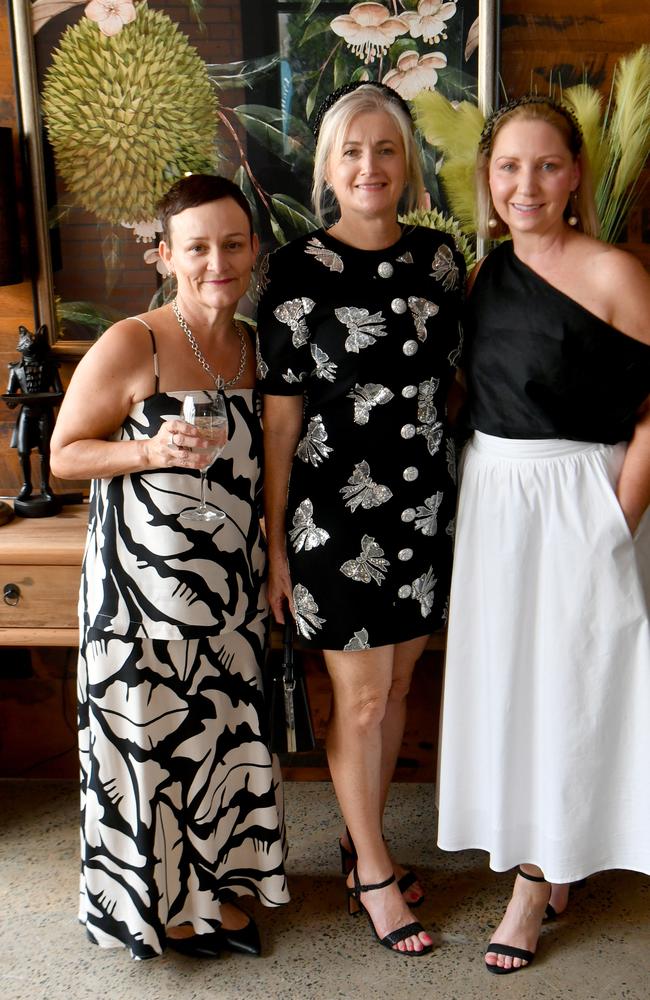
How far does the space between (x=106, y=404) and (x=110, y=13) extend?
4.16 feet

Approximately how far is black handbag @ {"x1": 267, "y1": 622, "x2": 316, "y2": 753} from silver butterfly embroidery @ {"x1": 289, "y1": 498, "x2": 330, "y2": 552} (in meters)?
0.24

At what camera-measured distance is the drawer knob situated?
7.93ft

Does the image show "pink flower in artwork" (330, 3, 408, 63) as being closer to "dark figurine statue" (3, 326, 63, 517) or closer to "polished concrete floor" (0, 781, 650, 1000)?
"dark figurine statue" (3, 326, 63, 517)

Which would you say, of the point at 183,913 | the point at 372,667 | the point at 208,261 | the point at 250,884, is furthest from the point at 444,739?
the point at 208,261

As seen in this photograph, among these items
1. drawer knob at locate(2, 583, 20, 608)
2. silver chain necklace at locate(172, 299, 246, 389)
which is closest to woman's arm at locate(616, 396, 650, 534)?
silver chain necklace at locate(172, 299, 246, 389)

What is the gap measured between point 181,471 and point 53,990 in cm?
123

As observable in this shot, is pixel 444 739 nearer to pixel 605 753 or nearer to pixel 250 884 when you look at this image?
pixel 605 753

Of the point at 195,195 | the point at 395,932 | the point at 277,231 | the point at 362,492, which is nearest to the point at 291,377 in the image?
the point at 362,492

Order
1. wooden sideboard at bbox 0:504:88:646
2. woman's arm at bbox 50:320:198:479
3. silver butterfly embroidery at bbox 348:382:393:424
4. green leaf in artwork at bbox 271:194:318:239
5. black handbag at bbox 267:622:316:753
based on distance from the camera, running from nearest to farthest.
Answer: woman's arm at bbox 50:320:198:479 → silver butterfly embroidery at bbox 348:382:393:424 → black handbag at bbox 267:622:316:753 → wooden sideboard at bbox 0:504:88:646 → green leaf in artwork at bbox 271:194:318:239

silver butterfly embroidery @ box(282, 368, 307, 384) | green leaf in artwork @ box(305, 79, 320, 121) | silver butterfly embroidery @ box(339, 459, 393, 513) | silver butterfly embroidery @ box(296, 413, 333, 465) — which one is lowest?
silver butterfly embroidery @ box(339, 459, 393, 513)

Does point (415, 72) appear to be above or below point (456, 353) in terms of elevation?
above

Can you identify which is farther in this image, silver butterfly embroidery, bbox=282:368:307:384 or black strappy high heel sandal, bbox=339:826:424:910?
black strappy high heel sandal, bbox=339:826:424:910

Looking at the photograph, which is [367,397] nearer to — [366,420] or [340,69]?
[366,420]

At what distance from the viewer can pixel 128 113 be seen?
256 cm
